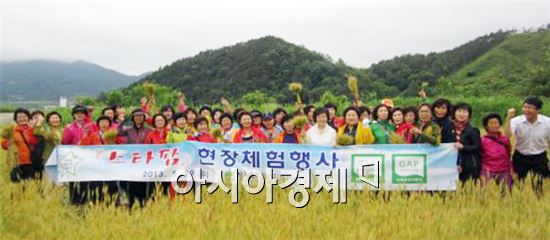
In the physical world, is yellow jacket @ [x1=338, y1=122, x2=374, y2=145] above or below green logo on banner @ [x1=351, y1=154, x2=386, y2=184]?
above

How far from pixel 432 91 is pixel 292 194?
43.5 meters

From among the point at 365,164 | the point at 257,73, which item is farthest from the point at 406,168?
the point at 257,73

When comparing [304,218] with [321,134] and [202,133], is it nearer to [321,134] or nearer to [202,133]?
[321,134]

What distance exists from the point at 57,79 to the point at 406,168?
136 meters

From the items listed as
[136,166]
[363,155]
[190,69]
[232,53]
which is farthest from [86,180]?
[232,53]

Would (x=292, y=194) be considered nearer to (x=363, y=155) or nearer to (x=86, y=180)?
(x=363, y=155)

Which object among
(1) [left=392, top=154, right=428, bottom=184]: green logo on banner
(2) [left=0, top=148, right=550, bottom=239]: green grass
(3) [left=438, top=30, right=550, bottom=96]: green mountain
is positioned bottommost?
(2) [left=0, top=148, right=550, bottom=239]: green grass

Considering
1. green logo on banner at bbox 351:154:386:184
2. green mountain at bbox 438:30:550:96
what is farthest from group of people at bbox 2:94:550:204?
green mountain at bbox 438:30:550:96

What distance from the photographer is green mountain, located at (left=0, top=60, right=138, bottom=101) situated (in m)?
96.2

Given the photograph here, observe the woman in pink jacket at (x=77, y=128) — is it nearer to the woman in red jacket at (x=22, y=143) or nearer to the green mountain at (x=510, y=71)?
the woman in red jacket at (x=22, y=143)

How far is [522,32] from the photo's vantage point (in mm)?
62969

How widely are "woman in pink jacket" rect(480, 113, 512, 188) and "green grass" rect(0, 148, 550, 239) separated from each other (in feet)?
0.68

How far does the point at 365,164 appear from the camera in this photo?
594cm

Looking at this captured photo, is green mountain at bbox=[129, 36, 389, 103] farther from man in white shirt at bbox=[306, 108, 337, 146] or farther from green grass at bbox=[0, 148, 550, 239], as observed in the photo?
green grass at bbox=[0, 148, 550, 239]
